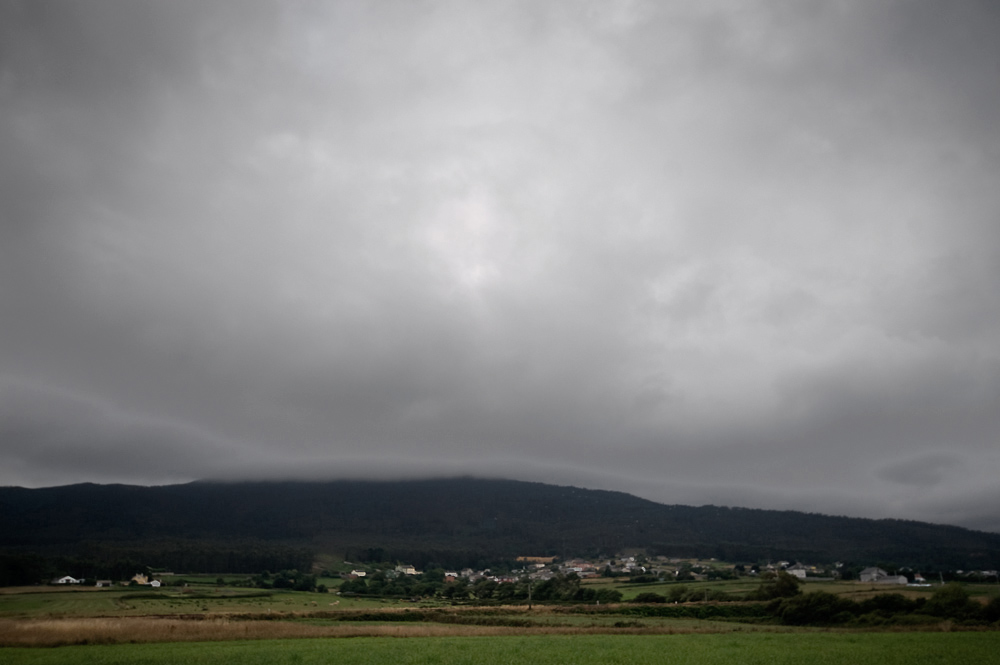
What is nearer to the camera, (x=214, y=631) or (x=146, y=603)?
(x=214, y=631)

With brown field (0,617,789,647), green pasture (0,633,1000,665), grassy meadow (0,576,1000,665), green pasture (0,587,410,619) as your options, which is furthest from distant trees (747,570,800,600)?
green pasture (0,587,410,619)

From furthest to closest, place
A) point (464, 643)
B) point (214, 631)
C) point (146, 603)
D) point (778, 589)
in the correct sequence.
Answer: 1. point (146, 603)
2. point (778, 589)
3. point (214, 631)
4. point (464, 643)

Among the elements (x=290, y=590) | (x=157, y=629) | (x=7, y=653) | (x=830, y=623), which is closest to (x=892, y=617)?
(x=830, y=623)

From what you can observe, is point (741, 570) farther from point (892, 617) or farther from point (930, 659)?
point (930, 659)

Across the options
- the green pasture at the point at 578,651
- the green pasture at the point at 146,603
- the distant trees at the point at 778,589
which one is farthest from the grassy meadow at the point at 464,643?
the distant trees at the point at 778,589

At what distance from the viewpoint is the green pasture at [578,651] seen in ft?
109

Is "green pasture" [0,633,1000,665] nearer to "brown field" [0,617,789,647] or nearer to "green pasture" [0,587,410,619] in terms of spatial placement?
"brown field" [0,617,789,647]

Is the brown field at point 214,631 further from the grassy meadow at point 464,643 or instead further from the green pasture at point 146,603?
the green pasture at point 146,603

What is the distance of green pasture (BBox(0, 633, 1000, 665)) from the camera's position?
3309 cm

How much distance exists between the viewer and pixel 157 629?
161 ft

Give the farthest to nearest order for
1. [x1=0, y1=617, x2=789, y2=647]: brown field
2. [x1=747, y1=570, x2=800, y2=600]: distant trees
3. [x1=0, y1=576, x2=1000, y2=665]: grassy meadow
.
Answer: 1. [x1=747, y1=570, x2=800, y2=600]: distant trees
2. [x1=0, y1=617, x2=789, y2=647]: brown field
3. [x1=0, y1=576, x2=1000, y2=665]: grassy meadow

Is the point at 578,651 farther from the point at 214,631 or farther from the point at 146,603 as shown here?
the point at 146,603

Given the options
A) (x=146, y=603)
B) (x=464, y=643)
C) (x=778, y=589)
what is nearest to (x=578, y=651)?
(x=464, y=643)

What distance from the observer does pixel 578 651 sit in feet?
119
